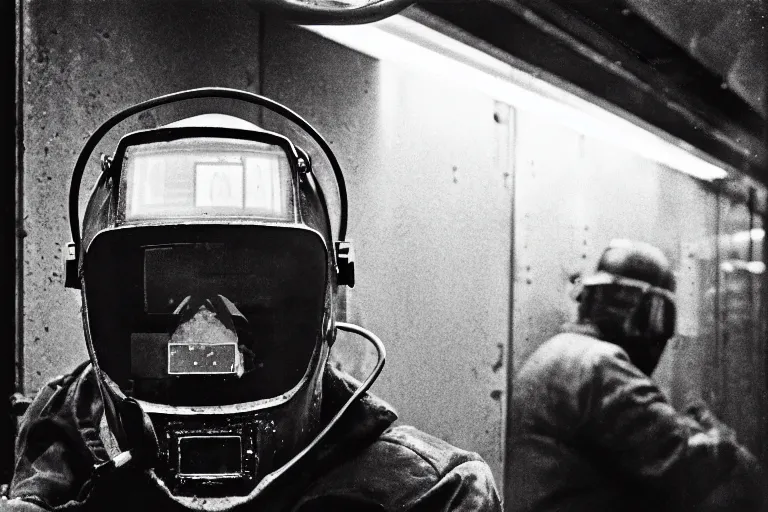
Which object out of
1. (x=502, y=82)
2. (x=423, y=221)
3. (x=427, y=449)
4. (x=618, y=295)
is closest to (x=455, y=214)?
(x=423, y=221)

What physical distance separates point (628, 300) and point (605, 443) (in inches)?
14.4

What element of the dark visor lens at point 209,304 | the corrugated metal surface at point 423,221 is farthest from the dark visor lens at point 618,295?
the dark visor lens at point 209,304

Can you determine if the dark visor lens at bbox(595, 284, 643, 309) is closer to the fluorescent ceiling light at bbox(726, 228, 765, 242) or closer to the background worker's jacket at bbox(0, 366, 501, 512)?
the fluorescent ceiling light at bbox(726, 228, 765, 242)

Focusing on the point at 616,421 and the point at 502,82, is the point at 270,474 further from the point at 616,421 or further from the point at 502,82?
the point at 502,82

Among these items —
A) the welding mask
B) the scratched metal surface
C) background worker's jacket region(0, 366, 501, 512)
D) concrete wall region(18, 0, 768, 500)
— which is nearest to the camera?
the welding mask

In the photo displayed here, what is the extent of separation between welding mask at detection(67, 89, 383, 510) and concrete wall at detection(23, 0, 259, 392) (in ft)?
0.27

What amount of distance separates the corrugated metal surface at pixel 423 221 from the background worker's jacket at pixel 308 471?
15 centimetres

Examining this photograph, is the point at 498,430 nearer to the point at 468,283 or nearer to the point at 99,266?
the point at 468,283

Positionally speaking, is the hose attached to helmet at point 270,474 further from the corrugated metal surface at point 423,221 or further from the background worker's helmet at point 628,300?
the background worker's helmet at point 628,300

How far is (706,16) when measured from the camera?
2.09 metres

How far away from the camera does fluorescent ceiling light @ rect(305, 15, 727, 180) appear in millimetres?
1979

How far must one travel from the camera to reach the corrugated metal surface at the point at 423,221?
1974 millimetres

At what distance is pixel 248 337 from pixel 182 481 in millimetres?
338

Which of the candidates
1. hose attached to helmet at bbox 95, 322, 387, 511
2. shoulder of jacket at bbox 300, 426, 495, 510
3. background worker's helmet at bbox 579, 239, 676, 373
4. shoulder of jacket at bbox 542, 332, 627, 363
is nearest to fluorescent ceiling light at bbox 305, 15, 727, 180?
background worker's helmet at bbox 579, 239, 676, 373
